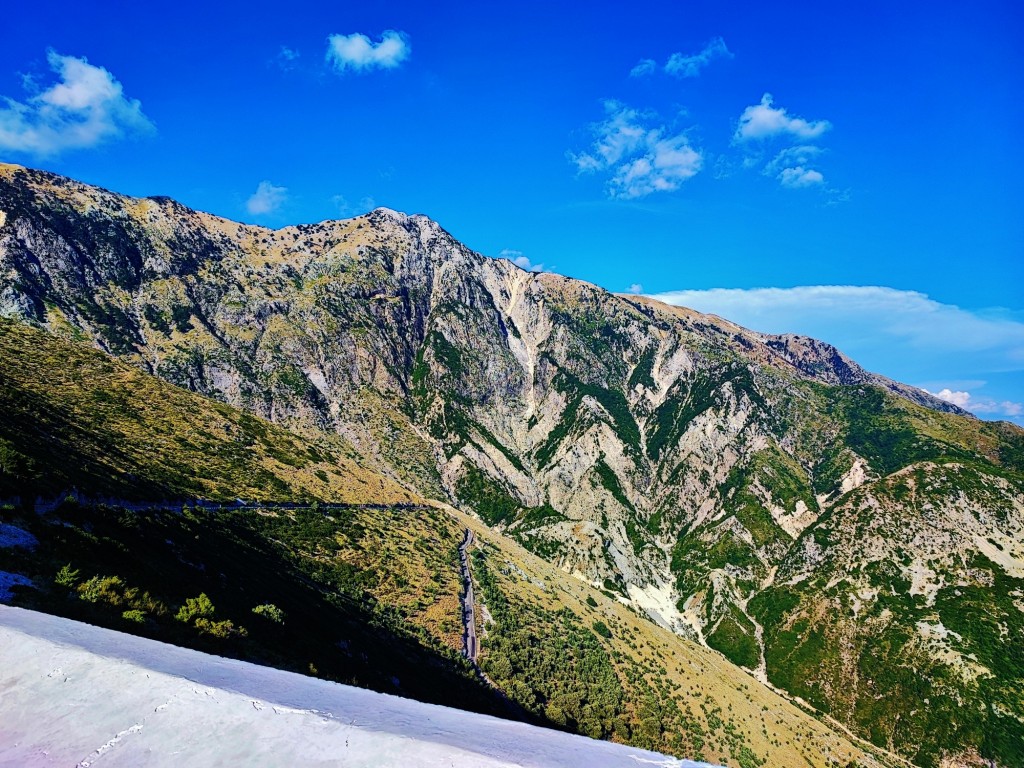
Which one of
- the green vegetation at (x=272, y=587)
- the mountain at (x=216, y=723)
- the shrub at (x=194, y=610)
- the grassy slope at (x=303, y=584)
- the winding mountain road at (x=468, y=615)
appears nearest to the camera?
the mountain at (x=216, y=723)

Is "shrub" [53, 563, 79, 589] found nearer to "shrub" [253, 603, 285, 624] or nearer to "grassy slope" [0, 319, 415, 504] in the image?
"shrub" [253, 603, 285, 624]

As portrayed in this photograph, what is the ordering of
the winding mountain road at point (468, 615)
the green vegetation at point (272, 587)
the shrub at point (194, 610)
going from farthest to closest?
1. the winding mountain road at point (468, 615)
2. the shrub at point (194, 610)
3. the green vegetation at point (272, 587)

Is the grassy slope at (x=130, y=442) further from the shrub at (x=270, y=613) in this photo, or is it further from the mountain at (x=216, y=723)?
the mountain at (x=216, y=723)

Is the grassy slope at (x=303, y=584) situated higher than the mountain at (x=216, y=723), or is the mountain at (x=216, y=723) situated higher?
the mountain at (x=216, y=723)

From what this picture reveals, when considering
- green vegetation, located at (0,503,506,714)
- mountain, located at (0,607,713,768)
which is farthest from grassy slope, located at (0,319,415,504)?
mountain, located at (0,607,713,768)

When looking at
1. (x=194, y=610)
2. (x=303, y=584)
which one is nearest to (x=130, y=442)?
(x=303, y=584)

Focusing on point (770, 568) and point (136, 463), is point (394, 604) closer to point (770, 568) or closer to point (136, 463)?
point (136, 463)

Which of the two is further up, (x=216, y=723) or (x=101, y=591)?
(x=216, y=723)

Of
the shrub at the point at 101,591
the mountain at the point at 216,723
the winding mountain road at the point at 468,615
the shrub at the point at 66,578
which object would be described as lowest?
the winding mountain road at the point at 468,615

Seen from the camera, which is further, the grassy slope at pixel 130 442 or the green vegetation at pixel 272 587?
the grassy slope at pixel 130 442

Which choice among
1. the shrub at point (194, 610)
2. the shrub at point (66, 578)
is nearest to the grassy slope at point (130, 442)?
the shrub at point (194, 610)

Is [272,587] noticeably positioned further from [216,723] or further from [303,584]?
[216,723]

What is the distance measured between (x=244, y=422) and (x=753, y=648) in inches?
5907

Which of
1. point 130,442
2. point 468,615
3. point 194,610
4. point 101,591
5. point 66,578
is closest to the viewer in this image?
point 66,578
